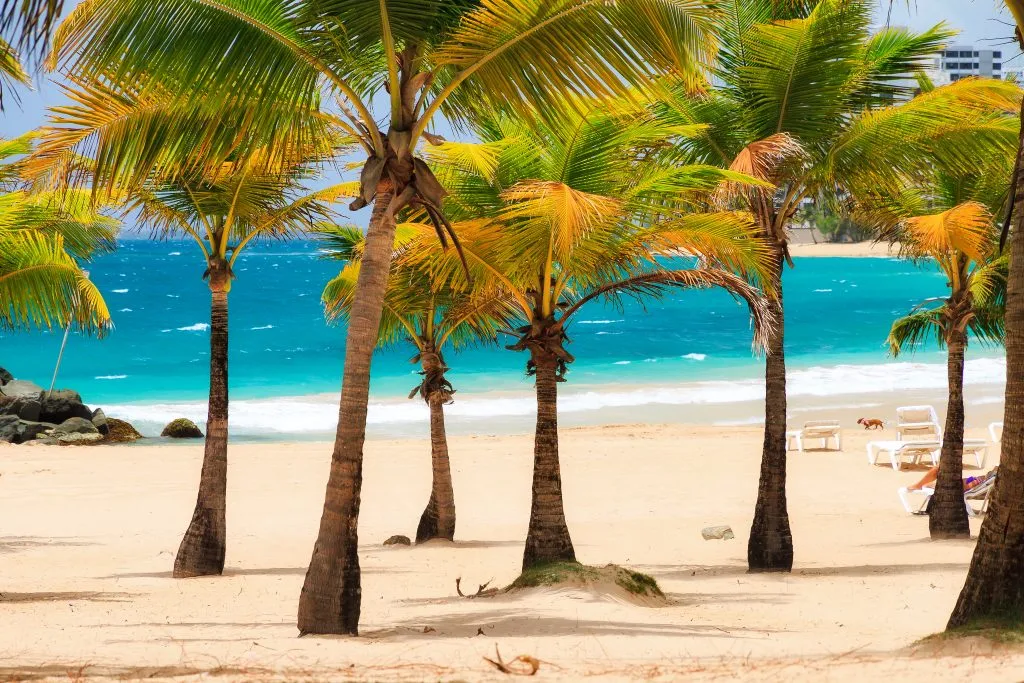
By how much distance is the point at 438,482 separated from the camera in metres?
12.8

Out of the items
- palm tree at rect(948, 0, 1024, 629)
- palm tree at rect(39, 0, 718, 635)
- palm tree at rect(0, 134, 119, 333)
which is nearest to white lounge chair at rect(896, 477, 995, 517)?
palm tree at rect(948, 0, 1024, 629)

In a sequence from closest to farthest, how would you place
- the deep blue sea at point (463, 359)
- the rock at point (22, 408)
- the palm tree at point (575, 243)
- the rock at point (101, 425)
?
the palm tree at point (575, 243) → the rock at point (22, 408) → the rock at point (101, 425) → the deep blue sea at point (463, 359)

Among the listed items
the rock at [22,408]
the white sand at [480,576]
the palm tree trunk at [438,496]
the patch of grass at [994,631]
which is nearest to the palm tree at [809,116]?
the white sand at [480,576]

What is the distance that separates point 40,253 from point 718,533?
8.53 meters

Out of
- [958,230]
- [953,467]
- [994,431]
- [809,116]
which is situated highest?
[809,116]

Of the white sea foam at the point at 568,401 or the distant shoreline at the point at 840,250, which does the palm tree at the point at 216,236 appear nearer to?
the white sea foam at the point at 568,401

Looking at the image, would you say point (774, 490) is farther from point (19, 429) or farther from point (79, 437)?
point (19, 429)

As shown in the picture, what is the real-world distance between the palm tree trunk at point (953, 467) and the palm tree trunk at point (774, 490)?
91.5 inches

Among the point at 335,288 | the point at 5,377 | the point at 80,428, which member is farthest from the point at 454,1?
the point at 5,377

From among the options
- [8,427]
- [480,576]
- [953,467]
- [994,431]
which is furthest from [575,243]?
[8,427]

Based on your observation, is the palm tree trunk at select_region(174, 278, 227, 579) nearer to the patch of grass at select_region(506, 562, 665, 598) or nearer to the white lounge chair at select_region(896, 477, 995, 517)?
the patch of grass at select_region(506, 562, 665, 598)

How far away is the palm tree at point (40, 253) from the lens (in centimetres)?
1003

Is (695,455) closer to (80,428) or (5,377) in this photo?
(80,428)

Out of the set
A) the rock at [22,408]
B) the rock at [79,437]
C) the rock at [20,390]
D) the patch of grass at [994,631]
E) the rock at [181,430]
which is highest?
the rock at [20,390]
